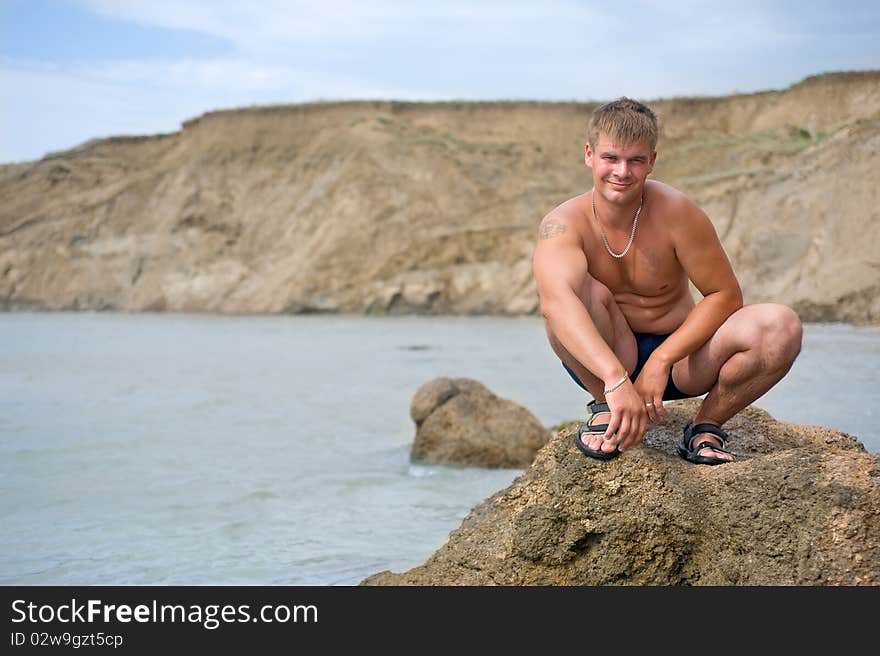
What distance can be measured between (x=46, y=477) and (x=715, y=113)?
3715cm

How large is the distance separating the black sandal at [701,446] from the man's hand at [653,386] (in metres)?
0.18

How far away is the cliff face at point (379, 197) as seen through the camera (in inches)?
1159

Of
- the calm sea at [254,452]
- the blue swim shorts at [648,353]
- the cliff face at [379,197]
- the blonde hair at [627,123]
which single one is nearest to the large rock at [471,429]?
the calm sea at [254,452]

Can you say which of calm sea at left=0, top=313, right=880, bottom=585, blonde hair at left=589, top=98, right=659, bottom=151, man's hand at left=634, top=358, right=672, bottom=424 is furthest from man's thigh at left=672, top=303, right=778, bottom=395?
calm sea at left=0, top=313, right=880, bottom=585

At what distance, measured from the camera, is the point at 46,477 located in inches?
366

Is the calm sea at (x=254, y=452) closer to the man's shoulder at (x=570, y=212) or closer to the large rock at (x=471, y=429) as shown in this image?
the large rock at (x=471, y=429)

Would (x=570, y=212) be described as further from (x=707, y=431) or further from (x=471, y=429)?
(x=471, y=429)

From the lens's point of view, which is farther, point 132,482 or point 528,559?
point 132,482

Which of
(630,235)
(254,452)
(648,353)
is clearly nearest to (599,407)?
(648,353)

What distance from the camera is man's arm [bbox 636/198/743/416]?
12.6 ft

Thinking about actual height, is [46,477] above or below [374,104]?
below

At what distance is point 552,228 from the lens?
3830mm

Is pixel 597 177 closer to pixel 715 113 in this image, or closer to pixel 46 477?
pixel 46 477
